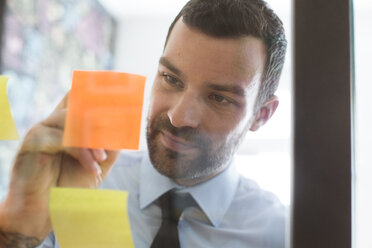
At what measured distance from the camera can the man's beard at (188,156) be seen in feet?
1.41

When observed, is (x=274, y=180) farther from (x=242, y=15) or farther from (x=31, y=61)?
(x=31, y=61)

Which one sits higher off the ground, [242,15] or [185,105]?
[242,15]

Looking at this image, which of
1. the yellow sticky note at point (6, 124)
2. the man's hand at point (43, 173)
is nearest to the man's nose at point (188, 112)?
the man's hand at point (43, 173)

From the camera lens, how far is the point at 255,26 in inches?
16.4

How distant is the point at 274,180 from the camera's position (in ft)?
1.36

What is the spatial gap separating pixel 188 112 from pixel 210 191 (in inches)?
4.2

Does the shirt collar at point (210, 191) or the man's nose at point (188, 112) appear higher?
the man's nose at point (188, 112)

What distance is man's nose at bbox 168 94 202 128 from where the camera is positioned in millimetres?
427

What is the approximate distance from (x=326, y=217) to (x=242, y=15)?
0.26 metres

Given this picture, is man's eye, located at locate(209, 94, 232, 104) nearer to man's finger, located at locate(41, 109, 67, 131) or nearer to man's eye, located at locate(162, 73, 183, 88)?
man's eye, located at locate(162, 73, 183, 88)

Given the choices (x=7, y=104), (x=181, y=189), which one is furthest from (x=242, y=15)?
(x=7, y=104)

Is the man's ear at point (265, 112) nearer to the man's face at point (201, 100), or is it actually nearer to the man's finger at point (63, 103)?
the man's face at point (201, 100)
